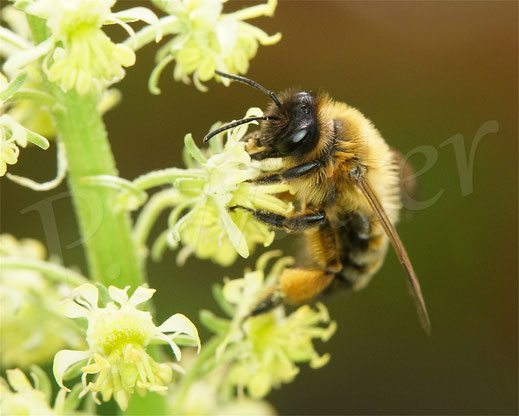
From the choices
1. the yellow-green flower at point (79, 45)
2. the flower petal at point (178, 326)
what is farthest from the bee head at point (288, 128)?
the flower petal at point (178, 326)

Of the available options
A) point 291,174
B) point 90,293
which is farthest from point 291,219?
point 90,293

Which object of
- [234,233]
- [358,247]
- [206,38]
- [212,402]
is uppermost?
[206,38]

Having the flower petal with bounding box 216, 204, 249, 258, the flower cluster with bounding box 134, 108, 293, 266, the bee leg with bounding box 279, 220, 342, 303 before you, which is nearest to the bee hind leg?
the bee leg with bounding box 279, 220, 342, 303

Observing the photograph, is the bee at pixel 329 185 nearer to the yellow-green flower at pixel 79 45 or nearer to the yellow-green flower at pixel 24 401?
the yellow-green flower at pixel 79 45

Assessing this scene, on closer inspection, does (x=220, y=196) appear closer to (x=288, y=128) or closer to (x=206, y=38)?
(x=288, y=128)

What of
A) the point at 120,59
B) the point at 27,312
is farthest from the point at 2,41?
the point at 27,312
